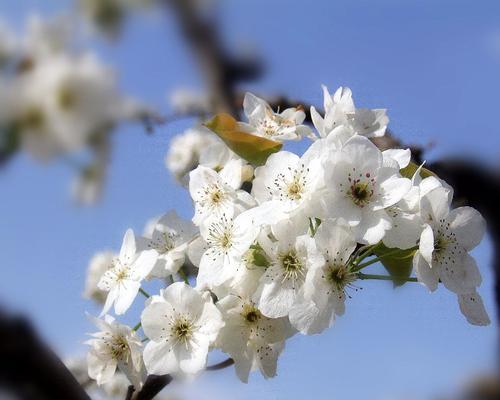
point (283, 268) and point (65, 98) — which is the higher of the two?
point (65, 98)

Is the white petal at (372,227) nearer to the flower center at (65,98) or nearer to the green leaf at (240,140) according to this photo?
the green leaf at (240,140)

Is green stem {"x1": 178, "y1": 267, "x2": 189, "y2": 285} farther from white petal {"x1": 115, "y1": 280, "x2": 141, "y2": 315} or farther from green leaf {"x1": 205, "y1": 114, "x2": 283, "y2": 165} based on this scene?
green leaf {"x1": 205, "y1": 114, "x2": 283, "y2": 165}

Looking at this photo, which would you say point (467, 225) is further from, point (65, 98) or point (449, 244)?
point (65, 98)

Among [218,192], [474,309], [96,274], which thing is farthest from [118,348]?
[96,274]

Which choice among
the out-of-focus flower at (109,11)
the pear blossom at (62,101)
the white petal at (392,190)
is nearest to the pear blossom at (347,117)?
the white petal at (392,190)

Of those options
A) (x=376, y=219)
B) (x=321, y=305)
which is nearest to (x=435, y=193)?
(x=376, y=219)

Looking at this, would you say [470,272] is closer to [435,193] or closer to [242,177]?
[435,193]

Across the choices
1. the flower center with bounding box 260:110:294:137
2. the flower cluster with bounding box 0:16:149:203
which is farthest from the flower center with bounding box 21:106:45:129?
the flower center with bounding box 260:110:294:137
